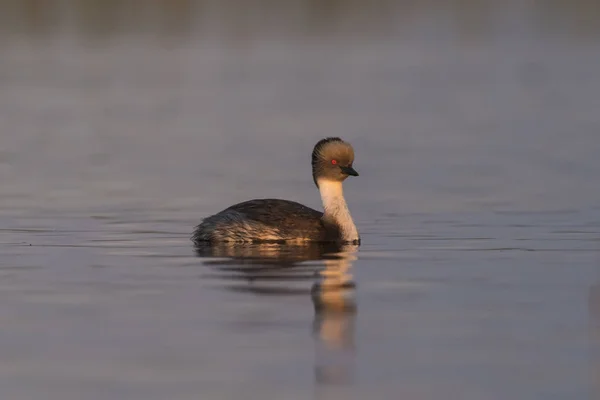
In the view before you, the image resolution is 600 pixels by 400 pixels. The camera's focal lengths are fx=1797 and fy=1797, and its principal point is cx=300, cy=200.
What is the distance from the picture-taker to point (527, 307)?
12344mm

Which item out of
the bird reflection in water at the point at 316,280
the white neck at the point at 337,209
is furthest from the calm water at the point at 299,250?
the white neck at the point at 337,209

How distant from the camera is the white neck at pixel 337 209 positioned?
662 inches

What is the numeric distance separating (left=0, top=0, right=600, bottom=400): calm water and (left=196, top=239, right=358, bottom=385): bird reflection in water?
0.11 feet

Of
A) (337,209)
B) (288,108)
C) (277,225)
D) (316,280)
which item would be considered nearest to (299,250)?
(277,225)

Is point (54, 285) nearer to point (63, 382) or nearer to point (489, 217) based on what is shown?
point (63, 382)

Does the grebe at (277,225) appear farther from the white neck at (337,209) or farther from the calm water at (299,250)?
the calm water at (299,250)

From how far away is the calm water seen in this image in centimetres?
1041

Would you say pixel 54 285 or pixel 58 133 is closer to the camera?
pixel 54 285

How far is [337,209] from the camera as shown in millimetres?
17094

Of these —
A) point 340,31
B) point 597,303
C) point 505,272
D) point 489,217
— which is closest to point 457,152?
point 489,217

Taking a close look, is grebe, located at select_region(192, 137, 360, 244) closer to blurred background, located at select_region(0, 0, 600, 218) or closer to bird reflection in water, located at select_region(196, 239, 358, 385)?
bird reflection in water, located at select_region(196, 239, 358, 385)

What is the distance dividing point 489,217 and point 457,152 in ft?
22.0

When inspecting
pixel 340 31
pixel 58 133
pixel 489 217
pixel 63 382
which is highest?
pixel 340 31

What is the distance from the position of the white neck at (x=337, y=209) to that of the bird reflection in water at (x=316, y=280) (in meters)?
0.24
